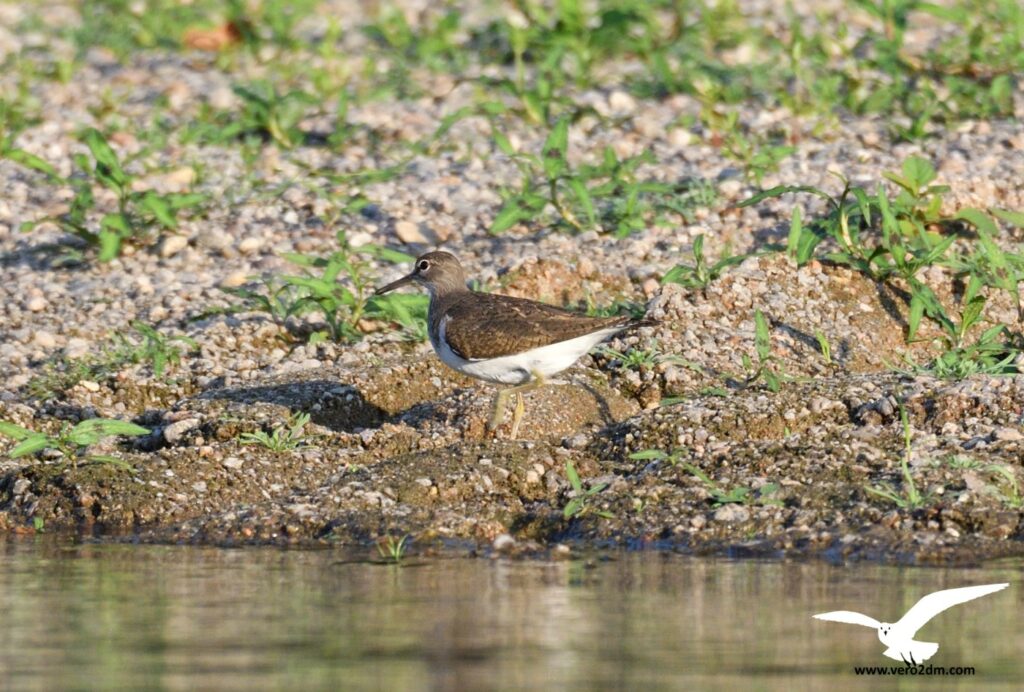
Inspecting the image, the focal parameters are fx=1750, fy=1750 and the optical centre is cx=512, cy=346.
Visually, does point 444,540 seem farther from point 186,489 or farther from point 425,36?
point 425,36

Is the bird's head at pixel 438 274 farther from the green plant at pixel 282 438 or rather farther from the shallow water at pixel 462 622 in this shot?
the shallow water at pixel 462 622

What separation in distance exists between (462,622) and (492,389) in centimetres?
345

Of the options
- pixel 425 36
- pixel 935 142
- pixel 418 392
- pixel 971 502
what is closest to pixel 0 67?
pixel 425 36

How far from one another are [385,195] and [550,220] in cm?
134

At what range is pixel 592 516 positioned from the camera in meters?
8.12

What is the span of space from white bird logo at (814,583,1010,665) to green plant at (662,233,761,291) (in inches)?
158

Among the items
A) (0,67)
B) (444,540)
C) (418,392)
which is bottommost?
(444,540)

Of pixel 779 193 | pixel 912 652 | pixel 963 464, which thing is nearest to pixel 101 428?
pixel 963 464

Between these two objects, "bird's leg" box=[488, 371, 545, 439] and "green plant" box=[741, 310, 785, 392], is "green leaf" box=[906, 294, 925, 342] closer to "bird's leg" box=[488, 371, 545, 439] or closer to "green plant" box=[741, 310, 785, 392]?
"green plant" box=[741, 310, 785, 392]

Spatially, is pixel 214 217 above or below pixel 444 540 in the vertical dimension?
above

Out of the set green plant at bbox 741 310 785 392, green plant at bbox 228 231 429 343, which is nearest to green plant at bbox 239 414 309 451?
green plant at bbox 228 231 429 343

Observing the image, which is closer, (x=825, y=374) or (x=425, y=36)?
(x=825, y=374)

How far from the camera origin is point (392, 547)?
7.66m

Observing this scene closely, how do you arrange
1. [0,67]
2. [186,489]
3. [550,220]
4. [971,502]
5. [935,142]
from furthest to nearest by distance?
[0,67], [935,142], [550,220], [186,489], [971,502]
